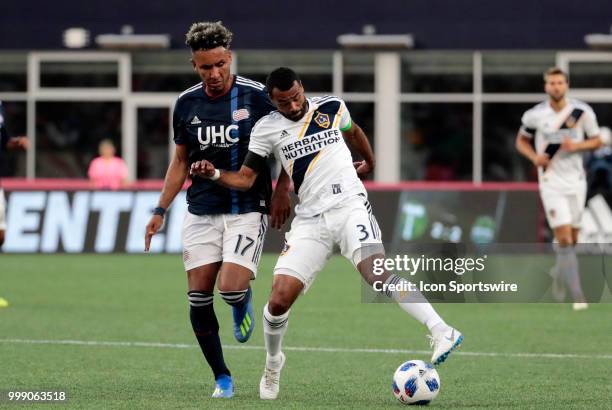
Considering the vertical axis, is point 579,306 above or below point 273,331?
below

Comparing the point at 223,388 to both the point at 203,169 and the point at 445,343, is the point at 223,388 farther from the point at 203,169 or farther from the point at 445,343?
the point at 445,343

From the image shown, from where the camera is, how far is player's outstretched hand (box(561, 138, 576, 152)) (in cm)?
1491

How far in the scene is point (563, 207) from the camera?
49.2 feet

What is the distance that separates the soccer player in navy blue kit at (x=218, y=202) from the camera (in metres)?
8.96

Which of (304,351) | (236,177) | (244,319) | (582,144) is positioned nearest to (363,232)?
(236,177)

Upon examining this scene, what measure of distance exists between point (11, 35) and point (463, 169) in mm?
9984

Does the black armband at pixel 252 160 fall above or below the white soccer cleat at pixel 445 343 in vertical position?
above

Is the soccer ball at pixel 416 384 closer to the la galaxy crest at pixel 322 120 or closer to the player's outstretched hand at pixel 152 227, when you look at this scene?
the la galaxy crest at pixel 322 120

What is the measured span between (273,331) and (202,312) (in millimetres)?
546

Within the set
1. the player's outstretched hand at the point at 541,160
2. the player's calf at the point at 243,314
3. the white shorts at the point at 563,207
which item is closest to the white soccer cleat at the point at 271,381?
the player's calf at the point at 243,314

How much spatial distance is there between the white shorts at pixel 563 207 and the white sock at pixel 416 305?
23.3 ft

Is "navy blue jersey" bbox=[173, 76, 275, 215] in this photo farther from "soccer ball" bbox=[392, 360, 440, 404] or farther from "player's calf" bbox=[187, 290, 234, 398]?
"soccer ball" bbox=[392, 360, 440, 404]

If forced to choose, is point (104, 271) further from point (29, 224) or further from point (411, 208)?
point (411, 208)

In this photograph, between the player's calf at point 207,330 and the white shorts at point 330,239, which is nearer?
the white shorts at point 330,239
